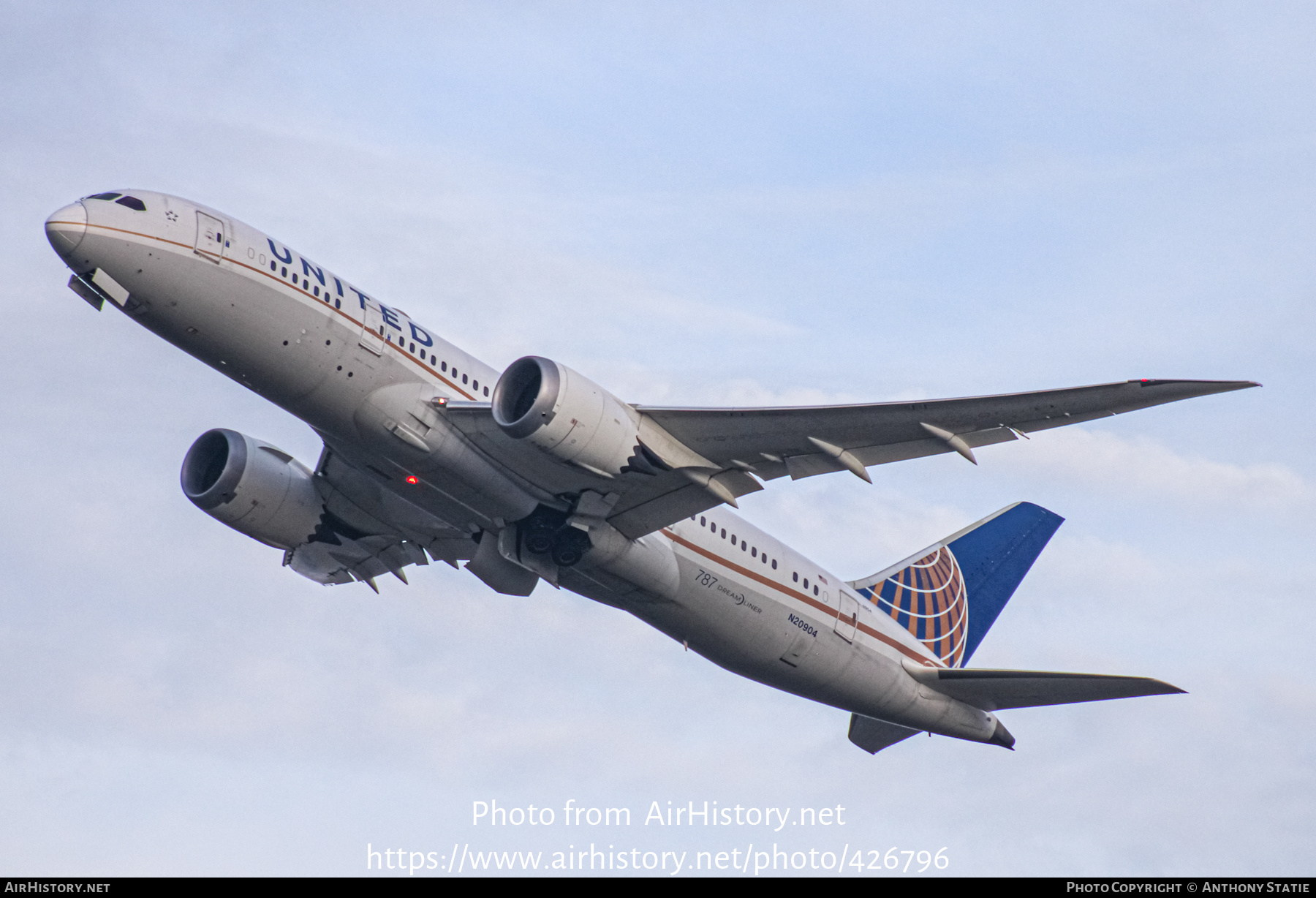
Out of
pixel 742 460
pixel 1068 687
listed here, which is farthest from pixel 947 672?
pixel 742 460

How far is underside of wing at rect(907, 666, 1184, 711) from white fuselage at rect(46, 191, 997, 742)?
0.36m

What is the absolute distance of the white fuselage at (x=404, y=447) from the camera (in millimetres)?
25188

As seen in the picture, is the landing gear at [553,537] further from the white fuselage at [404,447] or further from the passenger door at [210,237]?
the passenger door at [210,237]

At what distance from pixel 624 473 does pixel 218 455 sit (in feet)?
32.0

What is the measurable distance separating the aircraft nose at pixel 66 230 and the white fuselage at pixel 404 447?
0.03 meters

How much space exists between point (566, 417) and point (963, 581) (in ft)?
52.4

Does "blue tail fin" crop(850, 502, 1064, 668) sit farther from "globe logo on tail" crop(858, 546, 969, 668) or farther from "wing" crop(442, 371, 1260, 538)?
"wing" crop(442, 371, 1260, 538)

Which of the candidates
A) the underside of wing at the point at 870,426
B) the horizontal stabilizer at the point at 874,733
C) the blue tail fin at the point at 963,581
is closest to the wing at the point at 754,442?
the underside of wing at the point at 870,426

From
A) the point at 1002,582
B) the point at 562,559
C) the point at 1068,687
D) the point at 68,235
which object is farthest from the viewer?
the point at 1002,582

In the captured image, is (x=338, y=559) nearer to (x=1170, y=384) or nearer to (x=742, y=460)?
(x=742, y=460)

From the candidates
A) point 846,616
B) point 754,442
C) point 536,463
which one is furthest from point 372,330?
point 846,616

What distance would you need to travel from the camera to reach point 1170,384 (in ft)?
72.6

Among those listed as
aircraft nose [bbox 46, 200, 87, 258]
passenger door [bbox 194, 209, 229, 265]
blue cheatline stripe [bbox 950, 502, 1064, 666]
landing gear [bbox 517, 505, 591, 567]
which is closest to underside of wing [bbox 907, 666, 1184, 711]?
blue cheatline stripe [bbox 950, 502, 1064, 666]

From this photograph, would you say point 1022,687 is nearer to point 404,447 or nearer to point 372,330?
point 404,447
